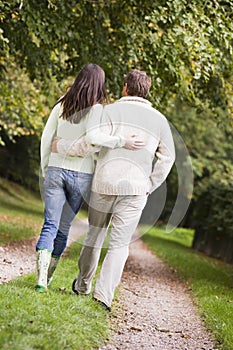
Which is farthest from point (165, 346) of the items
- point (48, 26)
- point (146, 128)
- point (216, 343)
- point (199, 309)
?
point (48, 26)

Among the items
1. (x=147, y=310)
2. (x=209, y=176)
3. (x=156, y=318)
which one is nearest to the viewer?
(x=156, y=318)

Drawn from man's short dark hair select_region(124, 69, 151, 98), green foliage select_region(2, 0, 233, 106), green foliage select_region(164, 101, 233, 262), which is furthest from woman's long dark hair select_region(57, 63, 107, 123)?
green foliage select_region(164, 101, 233, 262)

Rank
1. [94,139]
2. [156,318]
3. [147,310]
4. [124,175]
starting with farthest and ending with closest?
[147,310], [156,318], [124,175], [94,139]

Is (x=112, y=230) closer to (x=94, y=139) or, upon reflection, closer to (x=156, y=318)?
(x=94, y=139)

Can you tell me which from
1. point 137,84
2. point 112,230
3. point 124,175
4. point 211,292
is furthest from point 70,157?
point 211,292

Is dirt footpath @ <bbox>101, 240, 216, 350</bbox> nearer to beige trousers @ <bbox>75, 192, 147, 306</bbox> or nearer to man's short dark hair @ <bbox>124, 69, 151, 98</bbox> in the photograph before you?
beige trousers @ <bbox>75, 192, 147, 306</bbox>

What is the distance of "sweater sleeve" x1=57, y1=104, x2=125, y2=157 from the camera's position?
6.21 meters

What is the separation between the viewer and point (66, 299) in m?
6.20

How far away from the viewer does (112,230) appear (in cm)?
647

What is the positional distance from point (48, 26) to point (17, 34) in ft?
3.56

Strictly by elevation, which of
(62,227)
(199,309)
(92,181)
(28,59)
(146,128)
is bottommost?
(199,309)

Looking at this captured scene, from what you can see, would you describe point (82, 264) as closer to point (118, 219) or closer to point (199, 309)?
point (118, 219)

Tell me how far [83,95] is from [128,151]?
0.72m

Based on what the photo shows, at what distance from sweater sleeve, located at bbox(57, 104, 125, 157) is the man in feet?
0.06
